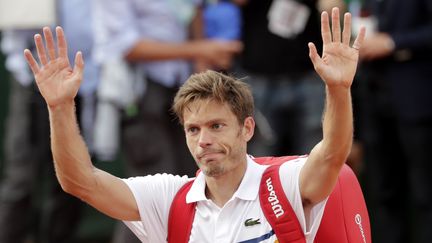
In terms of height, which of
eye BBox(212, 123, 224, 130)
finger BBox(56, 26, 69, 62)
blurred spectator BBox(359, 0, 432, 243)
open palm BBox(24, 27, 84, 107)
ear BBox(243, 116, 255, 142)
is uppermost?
finger BBox(56, 26, 69, 62)

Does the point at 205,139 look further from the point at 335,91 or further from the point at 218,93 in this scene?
the point at 335,91

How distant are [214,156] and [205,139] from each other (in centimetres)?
9

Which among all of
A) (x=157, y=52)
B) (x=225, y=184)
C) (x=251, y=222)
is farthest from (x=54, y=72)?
(x=157, y=52)

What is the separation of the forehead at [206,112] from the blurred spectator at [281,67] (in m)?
2.90

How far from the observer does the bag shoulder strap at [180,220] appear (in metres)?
5.34

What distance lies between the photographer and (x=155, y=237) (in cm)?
544

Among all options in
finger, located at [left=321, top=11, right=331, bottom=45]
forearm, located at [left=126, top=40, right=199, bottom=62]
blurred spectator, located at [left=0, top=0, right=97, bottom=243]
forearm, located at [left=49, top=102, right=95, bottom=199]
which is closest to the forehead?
forearm, located at [left=49, top=102, right=95, bottom=199]

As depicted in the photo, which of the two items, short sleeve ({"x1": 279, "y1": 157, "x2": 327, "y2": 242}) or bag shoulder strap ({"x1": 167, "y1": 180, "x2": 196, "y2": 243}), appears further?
bag shoulder strap ({"x1": 167, "y1": 180, "x2": 196, "y2": 243})

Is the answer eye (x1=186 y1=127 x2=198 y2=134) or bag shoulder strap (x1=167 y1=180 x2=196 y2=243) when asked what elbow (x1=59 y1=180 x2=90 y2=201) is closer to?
bag shoulder strap (x1=167 y1=180 x2=196 y2=243)

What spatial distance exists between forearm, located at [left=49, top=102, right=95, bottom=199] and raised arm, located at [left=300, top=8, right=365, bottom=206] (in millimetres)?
992

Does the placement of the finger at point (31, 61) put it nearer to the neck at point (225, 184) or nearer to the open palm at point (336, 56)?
the neck at point (225, 184)

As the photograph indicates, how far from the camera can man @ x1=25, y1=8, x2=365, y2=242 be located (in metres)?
5.00

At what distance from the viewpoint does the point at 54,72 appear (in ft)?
17.0

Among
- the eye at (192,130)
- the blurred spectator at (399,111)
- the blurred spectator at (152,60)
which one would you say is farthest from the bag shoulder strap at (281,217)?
the blurred spectator at (399,111)
